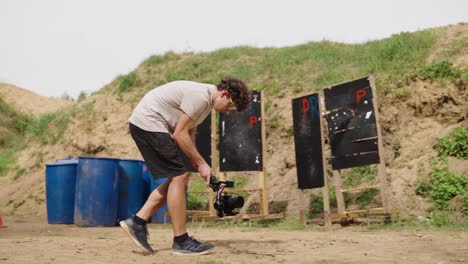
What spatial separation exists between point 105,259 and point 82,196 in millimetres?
4362

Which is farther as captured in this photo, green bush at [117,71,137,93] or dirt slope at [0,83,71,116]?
dirt slope at [0,83,71,116]

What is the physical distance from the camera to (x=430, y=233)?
6.26m

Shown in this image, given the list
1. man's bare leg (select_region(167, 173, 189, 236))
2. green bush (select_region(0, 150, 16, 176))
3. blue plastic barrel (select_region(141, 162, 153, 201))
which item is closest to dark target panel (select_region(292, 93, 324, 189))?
blue plastic barrel (select_region(141, 162, 153, 201))

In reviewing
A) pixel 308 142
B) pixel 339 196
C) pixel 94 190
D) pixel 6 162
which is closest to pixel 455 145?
pixel 339 196

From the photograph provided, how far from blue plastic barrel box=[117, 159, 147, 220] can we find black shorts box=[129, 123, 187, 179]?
438 cm

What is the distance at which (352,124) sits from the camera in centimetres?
812

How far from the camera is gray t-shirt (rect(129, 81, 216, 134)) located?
4.60 meters

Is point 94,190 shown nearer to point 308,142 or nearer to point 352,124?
point 308,142

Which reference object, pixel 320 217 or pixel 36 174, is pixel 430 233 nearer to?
pixel 320 217

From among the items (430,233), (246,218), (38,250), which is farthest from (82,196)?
(430,233)

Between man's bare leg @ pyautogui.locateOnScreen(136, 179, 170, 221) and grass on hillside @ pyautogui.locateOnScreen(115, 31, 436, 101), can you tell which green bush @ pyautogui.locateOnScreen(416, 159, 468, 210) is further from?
man's bare leg @ pyautogui.locateOnScreen(136, 179, 170, 221)

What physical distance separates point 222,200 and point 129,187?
479cm

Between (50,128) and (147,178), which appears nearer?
(147,178)

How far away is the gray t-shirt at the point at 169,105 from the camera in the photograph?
460cm
